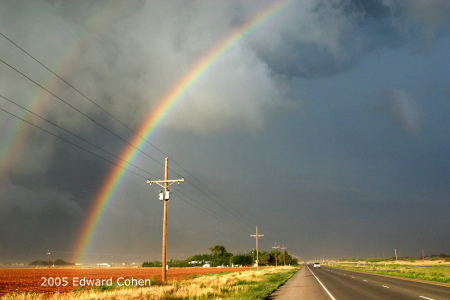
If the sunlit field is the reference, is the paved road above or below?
above

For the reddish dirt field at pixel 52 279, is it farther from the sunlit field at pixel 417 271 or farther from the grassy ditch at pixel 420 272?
the sunlit field at pixel 417 271

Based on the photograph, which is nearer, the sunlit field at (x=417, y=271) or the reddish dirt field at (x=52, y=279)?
the reddish dirt field at (x=52, y=279)

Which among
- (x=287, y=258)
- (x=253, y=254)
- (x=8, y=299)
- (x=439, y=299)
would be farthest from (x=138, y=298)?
(x=287, y=258)

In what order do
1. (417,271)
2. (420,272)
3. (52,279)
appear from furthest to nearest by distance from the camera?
1. (417,271)
2. (52,279)
3. (420,272)

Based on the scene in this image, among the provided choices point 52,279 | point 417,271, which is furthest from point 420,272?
point 52,279

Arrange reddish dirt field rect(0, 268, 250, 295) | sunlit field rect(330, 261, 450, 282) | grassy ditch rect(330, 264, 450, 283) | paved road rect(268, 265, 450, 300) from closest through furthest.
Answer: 1. paved road rect(268, 265, 450, 300)
2. reddish dirt field rect(0, 268, 250, 295)
3. grassy ditch rect(330, 264, 450, 283)
4. sunlit field rect(330, 261, 450, 282)

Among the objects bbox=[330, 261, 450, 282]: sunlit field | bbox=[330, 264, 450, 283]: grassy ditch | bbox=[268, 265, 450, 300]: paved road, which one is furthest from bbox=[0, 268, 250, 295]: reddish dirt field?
bbox=[330, 261, 450, 282]: sunlit field

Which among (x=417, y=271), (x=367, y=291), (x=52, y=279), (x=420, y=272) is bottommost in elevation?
(x=417, y=271)

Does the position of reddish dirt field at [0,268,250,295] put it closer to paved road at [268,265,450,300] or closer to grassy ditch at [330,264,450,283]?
paved road at [268,265,450,300]

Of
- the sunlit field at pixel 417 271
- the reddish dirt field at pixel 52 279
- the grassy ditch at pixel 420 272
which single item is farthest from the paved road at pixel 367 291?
the reddish dirt field at pixel 52 279

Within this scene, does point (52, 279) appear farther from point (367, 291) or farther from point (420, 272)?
point (420, 272)

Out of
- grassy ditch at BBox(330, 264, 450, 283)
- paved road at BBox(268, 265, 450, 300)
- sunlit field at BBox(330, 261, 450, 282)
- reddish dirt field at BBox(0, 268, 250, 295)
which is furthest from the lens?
sunlit field at BBox(330, 261, 450, 282)

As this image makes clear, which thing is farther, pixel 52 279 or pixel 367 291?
pixel 52 279

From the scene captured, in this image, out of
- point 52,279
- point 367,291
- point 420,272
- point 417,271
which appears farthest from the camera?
point 417,271
